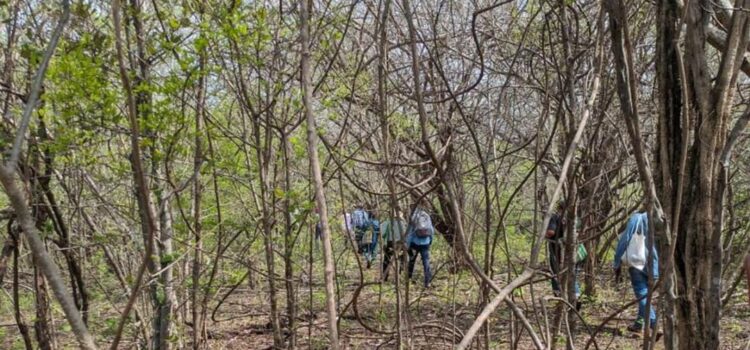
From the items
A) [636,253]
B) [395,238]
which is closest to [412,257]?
[636,253]

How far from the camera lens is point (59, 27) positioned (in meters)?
1.06

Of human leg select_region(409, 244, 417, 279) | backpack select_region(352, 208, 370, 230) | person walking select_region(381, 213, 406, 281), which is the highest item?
backpack select_region(352, 208, 370, 230)

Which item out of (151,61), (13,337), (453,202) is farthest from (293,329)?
(13,337)

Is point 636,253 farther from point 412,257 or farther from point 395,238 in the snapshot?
point 412,257

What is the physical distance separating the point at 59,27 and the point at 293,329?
3686 mm

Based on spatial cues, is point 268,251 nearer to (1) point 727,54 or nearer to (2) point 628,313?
(1) point 727,54

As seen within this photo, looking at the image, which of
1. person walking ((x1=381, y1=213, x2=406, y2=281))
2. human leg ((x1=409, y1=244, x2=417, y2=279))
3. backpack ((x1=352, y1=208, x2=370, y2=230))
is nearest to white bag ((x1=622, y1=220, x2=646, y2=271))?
person walking ((x1=381, y1=213, x2=406, y2=281))

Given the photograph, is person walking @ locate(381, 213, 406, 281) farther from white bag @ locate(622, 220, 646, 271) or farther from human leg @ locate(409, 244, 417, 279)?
human leg @ locate(409, 244, 417, 279)

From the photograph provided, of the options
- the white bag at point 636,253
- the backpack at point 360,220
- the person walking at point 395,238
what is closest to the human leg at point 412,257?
the backpack at point 360,220

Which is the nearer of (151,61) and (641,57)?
(151,61)

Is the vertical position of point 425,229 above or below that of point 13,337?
above

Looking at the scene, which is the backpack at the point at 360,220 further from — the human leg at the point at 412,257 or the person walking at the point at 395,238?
the human leg at the point at 412,257

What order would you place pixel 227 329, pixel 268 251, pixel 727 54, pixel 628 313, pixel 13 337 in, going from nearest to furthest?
1. pixel 727 54
2. pixel 268 251
3. pixel 227 329
4. pixel 628 313
5. pixel 13 337

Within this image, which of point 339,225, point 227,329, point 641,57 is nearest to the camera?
point 641,57
